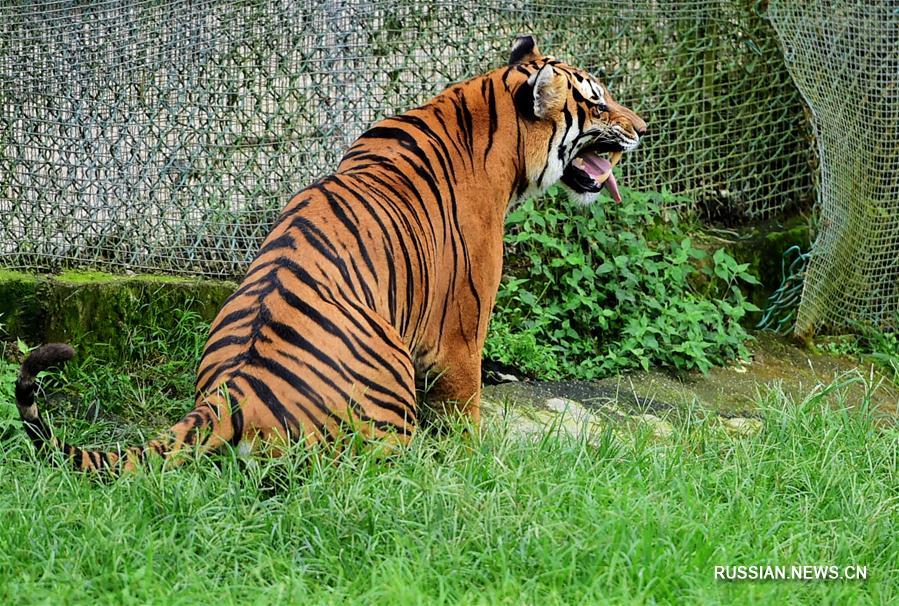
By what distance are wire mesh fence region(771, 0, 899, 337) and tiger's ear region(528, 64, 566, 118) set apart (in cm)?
252

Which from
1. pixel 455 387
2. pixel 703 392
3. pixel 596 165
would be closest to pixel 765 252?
pixel 703 392

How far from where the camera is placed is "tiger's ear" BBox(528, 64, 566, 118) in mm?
4930

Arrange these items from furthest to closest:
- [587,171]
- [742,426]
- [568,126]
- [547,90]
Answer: [742,426] < [587,171] < [568,126] < [547,90]

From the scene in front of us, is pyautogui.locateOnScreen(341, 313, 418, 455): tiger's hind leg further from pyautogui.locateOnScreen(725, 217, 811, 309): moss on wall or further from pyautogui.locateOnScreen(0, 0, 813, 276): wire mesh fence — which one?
pyautogui.locateOnScreen(725, 217, 811, 309): moss on wall

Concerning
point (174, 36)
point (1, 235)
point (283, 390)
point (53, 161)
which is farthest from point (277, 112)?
point (283, 390)

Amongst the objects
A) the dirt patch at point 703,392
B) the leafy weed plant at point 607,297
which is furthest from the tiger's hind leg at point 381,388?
the leafy weed plant at point 607,297

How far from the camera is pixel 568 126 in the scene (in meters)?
5.09

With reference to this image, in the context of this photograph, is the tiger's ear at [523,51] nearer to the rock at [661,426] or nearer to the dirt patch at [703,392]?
the dirt patch at [703,392]

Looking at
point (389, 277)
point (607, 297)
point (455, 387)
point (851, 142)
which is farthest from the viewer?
point (851, 142)

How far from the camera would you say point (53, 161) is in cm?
632

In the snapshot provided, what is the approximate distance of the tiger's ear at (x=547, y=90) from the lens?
4.93 m

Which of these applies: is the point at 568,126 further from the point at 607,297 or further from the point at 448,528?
the point at 448,528

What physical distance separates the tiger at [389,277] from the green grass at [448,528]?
15 cm

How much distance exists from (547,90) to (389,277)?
1.22 metres
